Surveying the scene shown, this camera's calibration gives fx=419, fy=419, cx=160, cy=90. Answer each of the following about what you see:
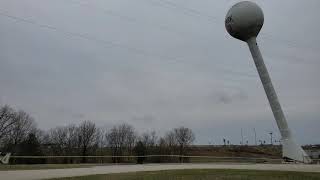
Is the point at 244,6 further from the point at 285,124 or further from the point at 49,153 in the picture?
the point at 49,153

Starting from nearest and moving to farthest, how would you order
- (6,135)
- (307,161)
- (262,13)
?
(307,161) → (262,13) → (6,135)

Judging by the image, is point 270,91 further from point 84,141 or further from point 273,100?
point 84,141

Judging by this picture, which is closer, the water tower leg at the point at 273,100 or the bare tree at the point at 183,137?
the water tower leg at the point at 273,100

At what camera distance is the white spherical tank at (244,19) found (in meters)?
43.5

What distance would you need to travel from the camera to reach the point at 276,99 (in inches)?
1786

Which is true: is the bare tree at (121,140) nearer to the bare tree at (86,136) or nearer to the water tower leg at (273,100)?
the bare tree at (86,136)

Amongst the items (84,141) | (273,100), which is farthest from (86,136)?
(273,100)

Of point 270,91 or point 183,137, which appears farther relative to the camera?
point 183,137

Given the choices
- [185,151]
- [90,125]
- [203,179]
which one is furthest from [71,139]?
[203,179]

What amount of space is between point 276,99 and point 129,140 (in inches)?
2413

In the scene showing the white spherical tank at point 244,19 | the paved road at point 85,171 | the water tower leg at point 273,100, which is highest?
the white spherical tank at point 244,19

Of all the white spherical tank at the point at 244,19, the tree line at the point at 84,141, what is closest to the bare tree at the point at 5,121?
the tree line at the point at 84,141

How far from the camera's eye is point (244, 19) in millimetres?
43562

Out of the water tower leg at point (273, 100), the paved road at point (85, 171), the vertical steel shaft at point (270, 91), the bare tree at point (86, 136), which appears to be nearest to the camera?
the paved road at point (85, 171)
